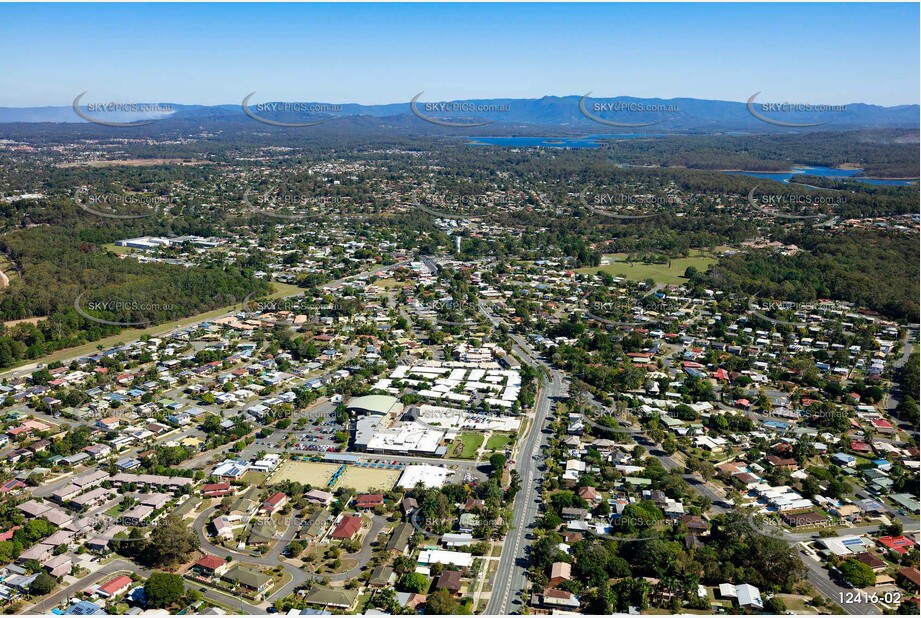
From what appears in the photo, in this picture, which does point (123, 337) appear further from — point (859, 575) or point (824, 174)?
point (824, 174)

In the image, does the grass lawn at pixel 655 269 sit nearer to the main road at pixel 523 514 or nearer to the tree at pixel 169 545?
the main road at pixel 523 514

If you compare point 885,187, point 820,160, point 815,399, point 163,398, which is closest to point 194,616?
point 163,398

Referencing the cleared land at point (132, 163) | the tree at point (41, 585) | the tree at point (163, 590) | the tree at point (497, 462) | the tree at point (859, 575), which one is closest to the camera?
the tree at point (163, 590)

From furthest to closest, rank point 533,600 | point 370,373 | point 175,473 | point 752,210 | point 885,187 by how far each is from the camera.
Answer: point 885,187 < point 752,210 < point 370,373 < point 175,473 < point 533,600

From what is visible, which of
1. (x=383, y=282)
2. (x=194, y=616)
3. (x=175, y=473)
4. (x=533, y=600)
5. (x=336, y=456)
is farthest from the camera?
(x=383, y=282)

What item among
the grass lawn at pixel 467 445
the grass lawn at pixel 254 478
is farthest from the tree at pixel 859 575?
the grass lawn at pixel 254 478

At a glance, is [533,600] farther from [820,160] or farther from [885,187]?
[820,160]

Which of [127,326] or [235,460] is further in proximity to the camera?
[127,326]
